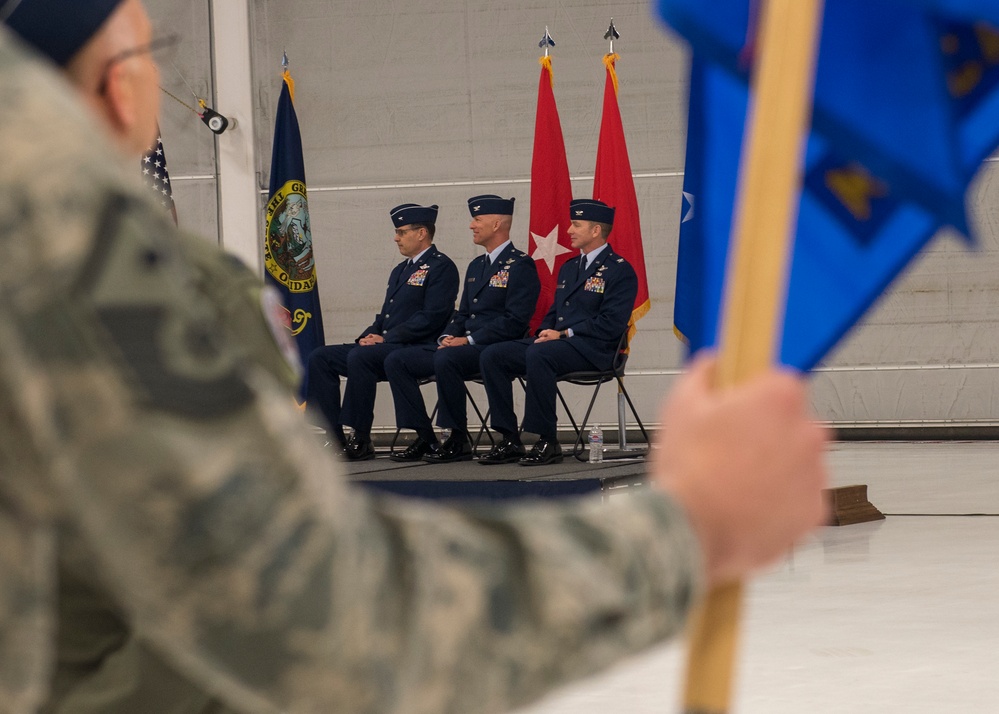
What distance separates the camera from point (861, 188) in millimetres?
694

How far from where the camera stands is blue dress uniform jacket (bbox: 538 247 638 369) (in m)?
6.20

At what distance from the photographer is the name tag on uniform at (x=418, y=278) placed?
7.01 m

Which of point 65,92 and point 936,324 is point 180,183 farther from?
point 65,92

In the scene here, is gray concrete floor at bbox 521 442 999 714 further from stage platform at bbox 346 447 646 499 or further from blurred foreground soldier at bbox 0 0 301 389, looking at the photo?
blurred foreground soldier at bbox 0 0 301 389

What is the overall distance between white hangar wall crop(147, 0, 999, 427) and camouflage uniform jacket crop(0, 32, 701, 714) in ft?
27.5

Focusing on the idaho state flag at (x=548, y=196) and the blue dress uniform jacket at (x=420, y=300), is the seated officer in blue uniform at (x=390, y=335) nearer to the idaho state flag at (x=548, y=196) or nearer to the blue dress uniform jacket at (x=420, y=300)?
the blue dress uniform jacket at (x=420, y=300)

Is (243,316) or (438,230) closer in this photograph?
(243,316)

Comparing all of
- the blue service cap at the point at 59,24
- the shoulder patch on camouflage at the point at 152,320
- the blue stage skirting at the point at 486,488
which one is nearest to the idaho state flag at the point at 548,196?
the blue stage skirting at the point at 486,488

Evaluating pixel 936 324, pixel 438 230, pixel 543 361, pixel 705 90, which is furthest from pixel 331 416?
pixel 705 90

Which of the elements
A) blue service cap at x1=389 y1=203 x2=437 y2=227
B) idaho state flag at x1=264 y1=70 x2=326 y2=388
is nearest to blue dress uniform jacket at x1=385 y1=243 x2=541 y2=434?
blue service cap at x1=389 y1=203 x2=437 y2=227

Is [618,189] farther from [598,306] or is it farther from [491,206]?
[598,306]

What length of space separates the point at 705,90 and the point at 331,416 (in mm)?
6447

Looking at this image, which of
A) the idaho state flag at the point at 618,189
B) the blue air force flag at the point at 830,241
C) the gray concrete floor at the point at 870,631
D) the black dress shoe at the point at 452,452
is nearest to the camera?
the blue air force flag at the point at 830,241

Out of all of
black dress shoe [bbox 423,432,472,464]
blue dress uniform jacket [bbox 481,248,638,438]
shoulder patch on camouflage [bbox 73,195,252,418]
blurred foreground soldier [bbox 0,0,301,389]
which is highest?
blurred foreground soldier [bbox 0,0,301,389]
